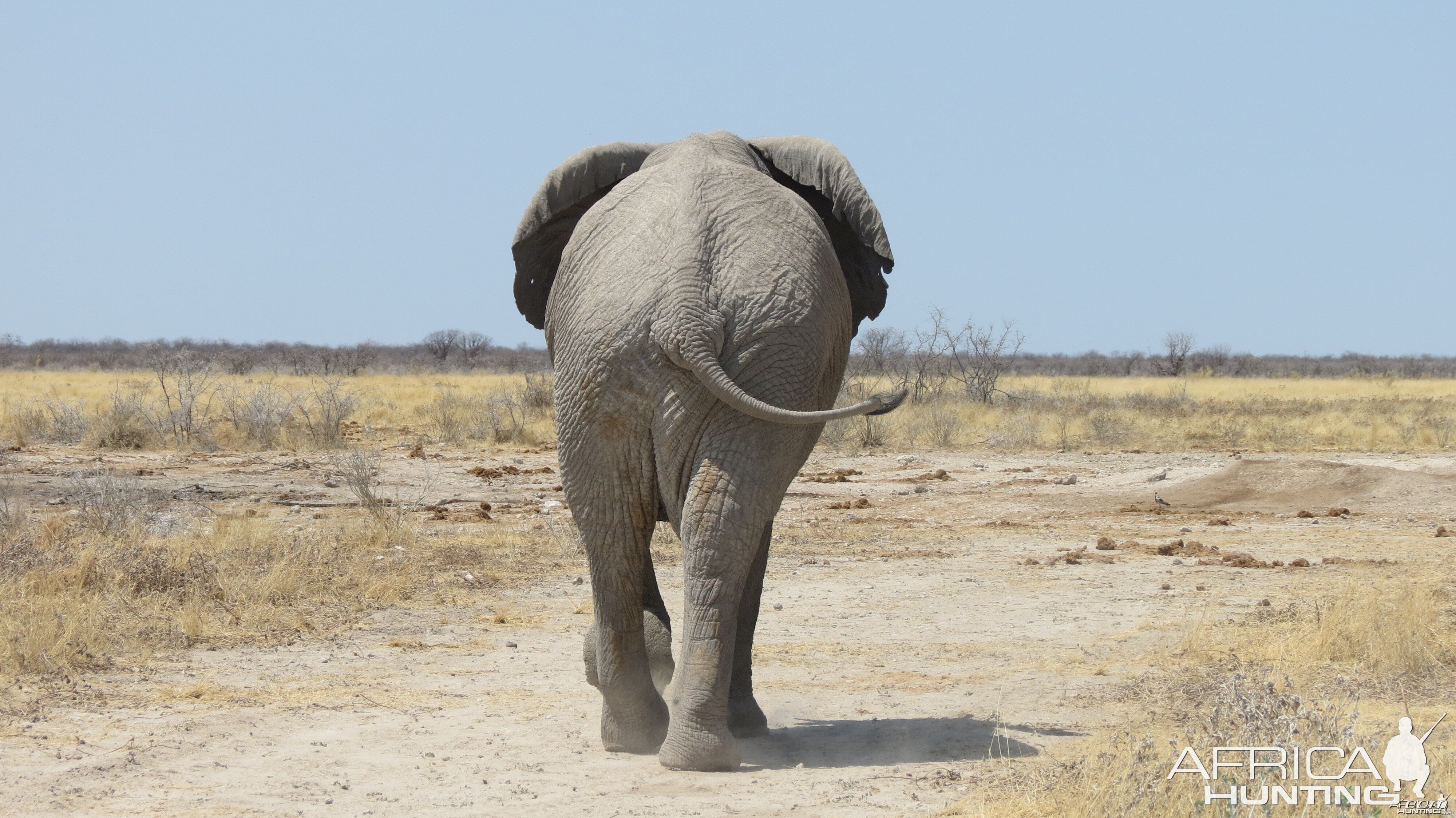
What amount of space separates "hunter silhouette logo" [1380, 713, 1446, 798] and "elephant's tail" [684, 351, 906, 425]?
1.96 metres

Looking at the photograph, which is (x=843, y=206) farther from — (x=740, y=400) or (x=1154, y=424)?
(x=1154, y=424)

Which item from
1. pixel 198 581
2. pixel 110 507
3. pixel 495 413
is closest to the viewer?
pixel 198 581

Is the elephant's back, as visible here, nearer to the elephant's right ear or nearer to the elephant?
the elephant

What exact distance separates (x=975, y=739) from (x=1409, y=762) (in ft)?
5.46

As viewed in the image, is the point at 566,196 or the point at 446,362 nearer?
the point at 566,196

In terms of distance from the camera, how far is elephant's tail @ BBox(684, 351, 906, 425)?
4.46 m

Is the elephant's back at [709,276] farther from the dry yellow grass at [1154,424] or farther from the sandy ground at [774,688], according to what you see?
the dry yellow grass at [1154,424]

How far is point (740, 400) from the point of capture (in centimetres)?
445

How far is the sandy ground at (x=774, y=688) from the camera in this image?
4.74 meters

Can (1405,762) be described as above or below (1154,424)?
below

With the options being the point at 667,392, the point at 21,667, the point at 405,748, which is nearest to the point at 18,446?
the point at 21,667

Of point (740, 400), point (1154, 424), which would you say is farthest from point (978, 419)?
point (740, 400)

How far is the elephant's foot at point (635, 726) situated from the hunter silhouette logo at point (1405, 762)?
259 centimetres

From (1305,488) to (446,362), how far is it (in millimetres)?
54284
